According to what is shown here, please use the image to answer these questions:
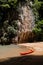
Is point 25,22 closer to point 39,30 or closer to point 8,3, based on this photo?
point 39,30

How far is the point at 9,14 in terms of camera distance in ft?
51.1

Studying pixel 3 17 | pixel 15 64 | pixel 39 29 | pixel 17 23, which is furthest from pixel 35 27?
Result: pixel 15 64

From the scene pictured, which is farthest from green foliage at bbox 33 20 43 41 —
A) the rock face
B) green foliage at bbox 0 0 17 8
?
green foliage at bbox 0 0 17 8

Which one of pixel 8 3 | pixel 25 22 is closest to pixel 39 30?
pixel 25 22

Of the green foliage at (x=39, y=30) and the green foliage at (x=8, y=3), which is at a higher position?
the green foliage at (x=8, y=3)

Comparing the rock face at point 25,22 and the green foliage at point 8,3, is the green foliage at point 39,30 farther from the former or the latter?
the green foliage at point 8,3

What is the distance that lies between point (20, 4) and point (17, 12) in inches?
25.3

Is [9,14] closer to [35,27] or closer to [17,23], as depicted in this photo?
[17,23]

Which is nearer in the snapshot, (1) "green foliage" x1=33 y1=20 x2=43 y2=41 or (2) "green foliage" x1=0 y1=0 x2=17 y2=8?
(2) "green foliage" x1=0 y1=0 x2=17 y2=8

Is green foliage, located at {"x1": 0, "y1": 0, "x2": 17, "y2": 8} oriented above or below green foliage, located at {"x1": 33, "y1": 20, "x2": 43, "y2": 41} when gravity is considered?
above

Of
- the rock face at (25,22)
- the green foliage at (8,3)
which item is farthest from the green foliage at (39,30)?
the green foliage at (8,3)

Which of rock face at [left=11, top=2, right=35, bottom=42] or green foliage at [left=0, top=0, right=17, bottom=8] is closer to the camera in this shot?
green foliage at [left=0, top=0, right=17, bottom=8]

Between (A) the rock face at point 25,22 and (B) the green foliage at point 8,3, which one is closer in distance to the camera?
(B) the green foliage at point 8,3

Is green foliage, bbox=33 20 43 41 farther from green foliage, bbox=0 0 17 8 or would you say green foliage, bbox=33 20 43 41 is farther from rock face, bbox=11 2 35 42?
green foliage, bbox=0 0 17 8
